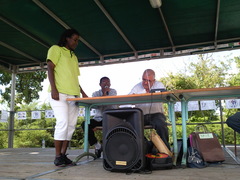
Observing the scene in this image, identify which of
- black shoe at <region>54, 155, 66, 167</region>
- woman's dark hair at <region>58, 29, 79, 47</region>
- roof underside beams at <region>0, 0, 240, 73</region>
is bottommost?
black shoe at <region>54, 155, 66, 167</region>

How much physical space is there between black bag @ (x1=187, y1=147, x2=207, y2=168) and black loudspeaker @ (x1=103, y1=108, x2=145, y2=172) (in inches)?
19.6

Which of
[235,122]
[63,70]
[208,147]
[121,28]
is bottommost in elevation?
[208,147]

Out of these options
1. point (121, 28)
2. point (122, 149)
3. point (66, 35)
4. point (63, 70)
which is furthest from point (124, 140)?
point (121, 28)

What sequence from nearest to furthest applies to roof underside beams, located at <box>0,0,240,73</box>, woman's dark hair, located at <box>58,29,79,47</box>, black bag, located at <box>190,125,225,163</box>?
black bag, located at <box>190,125,225,163</box>
woman's dark hair, located at <box>58,29,79,47</box>
roof underside beams, located at <box>0,0,240,73</box>

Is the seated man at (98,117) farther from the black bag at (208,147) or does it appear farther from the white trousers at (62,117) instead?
the black bag at (208,147)

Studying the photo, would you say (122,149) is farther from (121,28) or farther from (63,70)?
(121,28)

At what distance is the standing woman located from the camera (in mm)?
2320

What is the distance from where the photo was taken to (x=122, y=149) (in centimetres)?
193

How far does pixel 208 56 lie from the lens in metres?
12.8

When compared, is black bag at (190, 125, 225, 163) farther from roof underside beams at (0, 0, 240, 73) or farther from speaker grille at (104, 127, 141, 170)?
roof underside beams at (0, 0, 240, 73)

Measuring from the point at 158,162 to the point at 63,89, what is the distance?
3.84 ft

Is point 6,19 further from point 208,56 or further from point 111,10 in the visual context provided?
point 208,56

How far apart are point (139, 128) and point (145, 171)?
35 cm

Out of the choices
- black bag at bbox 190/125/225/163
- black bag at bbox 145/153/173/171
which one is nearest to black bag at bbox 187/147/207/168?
black bag at bbox 190/125/225/163
